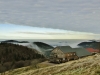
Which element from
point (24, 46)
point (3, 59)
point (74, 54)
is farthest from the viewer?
point (24, 46)

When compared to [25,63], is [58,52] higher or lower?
higher

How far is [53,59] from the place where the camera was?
97125 mm

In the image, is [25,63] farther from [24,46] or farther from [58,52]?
[24,46]

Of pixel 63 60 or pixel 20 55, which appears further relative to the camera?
pixel 20 55

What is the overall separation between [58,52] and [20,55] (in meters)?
61.4

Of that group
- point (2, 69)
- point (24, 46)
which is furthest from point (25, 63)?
point (24, 46)

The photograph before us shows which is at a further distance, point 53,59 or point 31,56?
point 31,56

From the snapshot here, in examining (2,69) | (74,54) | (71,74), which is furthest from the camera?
(2,69)

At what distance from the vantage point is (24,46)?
634 ft

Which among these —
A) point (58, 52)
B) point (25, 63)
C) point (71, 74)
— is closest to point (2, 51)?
point (25, 63)

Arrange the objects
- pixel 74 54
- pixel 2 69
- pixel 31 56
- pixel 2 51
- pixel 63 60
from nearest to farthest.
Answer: pixel 63 60 < pixel 74 54 < pixel 2 69 < pixel 31 56 < pixel 2 51

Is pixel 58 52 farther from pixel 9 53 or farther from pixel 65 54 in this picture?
pixel 9 53

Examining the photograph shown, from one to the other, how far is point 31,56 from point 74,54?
5747 cm

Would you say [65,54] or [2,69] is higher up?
[65,54]
